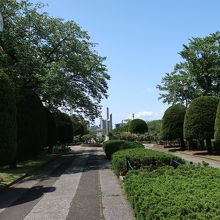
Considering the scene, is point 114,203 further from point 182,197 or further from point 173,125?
point 173,125

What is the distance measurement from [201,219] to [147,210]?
1.92 meters

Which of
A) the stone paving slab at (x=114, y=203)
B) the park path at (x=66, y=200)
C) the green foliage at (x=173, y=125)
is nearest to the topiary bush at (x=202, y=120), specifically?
the green foliage at (x=173, y=125)

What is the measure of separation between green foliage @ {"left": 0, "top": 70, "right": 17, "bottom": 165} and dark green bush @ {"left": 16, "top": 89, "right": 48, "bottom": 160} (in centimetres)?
961

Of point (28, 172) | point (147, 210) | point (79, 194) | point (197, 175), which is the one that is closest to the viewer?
point (147, 210)

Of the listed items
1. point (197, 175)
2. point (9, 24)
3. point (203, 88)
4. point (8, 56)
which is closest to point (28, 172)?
point (8, 56)

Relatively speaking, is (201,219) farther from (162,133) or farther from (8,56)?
(162,133)

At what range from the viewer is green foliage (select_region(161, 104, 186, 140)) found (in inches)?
1834

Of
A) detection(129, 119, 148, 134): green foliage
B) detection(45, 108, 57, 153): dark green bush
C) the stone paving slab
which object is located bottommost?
the stone paving slab

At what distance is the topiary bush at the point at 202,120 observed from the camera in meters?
38.5

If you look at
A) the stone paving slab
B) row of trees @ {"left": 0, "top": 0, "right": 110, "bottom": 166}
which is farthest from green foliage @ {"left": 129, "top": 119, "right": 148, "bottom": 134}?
the stone paving slab

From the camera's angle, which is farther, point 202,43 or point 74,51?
point 202,43

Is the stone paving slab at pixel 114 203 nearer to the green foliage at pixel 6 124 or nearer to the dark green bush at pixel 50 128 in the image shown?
the green foliage at pixel 6 124

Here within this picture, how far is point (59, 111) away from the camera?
38.3m

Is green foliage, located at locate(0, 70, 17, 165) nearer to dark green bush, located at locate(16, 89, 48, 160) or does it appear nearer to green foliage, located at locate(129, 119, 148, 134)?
dark green bush, located at locate(16, 89, 48, 160)
